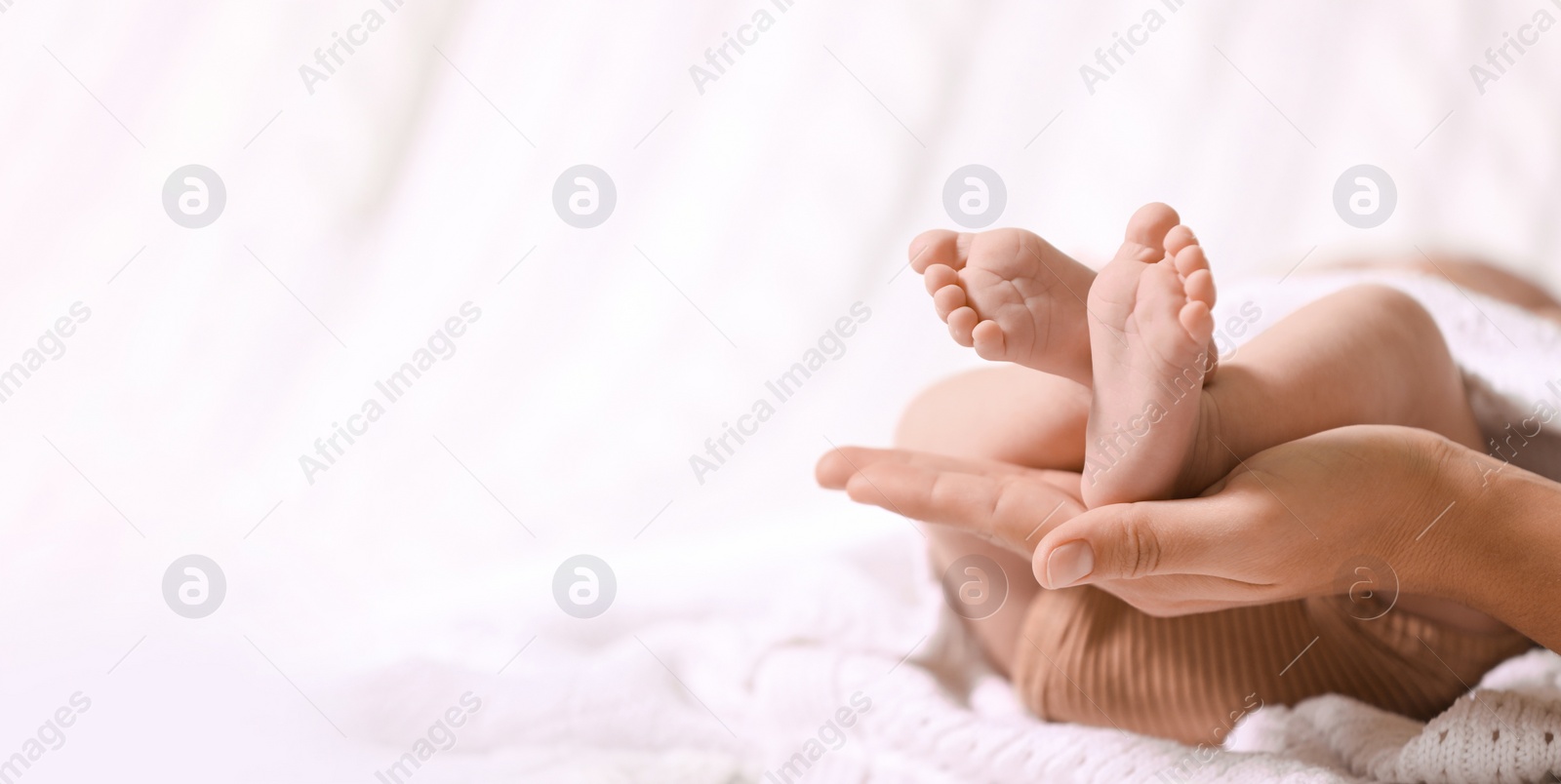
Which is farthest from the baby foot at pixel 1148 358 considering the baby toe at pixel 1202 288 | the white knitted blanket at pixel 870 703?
the white knitted blanket at pixel 870 703

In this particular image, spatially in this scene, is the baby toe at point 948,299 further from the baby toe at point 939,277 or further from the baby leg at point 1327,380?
the baby leg at point 1327,380

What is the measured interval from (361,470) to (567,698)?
60 cm

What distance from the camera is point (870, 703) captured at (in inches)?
36.2

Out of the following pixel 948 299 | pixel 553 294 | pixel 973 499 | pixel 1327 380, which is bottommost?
pixel 1327 380

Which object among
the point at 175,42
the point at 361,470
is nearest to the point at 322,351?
the point at 361,470

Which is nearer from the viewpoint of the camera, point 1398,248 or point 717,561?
point 717,561

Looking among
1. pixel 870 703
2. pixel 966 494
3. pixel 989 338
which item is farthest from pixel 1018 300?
pixel 870 703

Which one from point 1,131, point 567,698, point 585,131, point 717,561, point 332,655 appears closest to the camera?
point 567,698

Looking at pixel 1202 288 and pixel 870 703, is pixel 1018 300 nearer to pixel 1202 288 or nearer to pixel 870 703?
pixel 1202 288

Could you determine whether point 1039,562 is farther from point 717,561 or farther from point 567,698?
point 717,561

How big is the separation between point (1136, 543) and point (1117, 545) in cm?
A: 1

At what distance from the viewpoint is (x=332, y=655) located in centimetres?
106

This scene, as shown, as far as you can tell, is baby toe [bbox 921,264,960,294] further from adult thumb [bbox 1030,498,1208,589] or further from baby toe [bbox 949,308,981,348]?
adult thumb [bbox 1030,498,1208,589]

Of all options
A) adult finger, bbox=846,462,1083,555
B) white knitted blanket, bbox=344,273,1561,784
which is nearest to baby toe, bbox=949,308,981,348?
adult finger, bbox=846,462,1083,555
